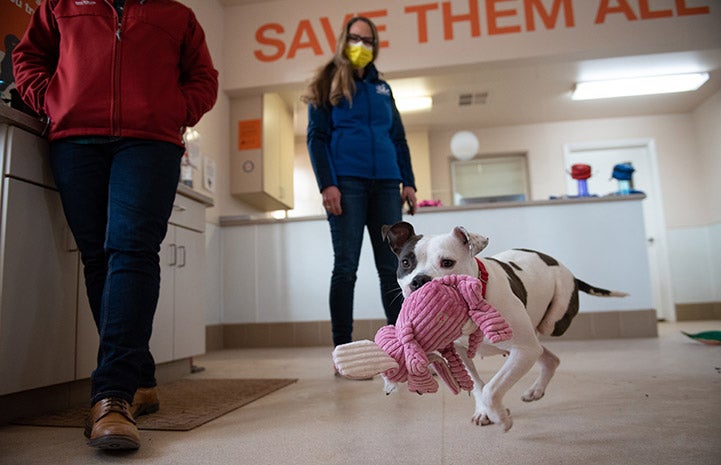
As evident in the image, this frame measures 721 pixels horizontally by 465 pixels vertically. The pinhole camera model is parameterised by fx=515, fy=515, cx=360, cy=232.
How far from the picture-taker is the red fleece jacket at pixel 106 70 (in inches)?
57.4

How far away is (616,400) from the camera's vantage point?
1673 millimetres

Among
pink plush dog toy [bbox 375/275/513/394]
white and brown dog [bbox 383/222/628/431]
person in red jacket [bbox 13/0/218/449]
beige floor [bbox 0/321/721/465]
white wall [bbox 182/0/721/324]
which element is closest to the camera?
pink plush dog toy [bbox 375/275/513/394]

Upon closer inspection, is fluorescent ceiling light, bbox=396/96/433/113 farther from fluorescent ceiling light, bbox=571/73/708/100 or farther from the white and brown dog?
the white and brown dog

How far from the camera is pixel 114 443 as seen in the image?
121cm

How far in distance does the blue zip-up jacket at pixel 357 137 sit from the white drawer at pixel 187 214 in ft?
2.72

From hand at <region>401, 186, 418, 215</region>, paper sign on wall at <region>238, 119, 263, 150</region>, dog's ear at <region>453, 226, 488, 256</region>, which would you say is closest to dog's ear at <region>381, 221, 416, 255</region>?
dog's ear at <region>453, 226, 488, 256</region>

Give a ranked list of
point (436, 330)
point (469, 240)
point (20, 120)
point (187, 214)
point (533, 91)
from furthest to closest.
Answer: point (533, 91) → point (187, 214) → point (20, 120) → point (469, 240) → point (436, 330)

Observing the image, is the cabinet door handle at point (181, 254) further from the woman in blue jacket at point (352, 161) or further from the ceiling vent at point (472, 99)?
the ceiling vent at point (472, 99)

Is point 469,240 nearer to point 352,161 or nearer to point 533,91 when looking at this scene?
point 352,161

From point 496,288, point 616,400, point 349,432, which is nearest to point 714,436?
point 616,400

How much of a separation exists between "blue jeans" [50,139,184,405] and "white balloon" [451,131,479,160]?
5757 mm

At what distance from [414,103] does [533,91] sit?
138 centimetres

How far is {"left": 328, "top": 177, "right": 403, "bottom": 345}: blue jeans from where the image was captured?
7.27ft

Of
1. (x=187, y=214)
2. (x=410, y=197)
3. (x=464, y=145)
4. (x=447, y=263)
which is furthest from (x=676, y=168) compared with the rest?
(x=447, y=263)
